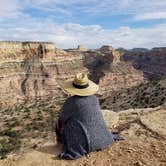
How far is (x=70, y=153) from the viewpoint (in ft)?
24.9

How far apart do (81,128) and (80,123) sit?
0.36ft

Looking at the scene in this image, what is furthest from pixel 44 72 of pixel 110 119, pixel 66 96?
pixel 110 119

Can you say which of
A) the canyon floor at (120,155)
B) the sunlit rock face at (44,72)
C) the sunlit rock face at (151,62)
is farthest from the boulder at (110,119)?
the sunlit rock face at (151,62)

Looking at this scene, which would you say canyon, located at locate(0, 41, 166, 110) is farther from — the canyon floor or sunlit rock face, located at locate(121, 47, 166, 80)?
the canyon floor

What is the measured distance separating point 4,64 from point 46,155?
64143 millimetres

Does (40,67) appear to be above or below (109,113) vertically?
below

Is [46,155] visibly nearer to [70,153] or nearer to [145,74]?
[70,153]

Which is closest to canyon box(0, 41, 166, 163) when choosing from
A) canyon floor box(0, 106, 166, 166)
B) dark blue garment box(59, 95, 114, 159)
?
canyon floor box(0, 106, 166, 166)

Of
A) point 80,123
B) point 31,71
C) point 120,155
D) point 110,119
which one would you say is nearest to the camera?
point 120,155

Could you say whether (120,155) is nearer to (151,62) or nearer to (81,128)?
(81,128)

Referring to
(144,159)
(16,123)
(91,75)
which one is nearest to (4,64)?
(91,75)

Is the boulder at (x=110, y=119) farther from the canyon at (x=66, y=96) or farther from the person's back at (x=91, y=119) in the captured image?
the person's back at (x=91, y=119)

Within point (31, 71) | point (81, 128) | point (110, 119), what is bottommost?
point (31, 71)

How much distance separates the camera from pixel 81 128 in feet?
25.1
